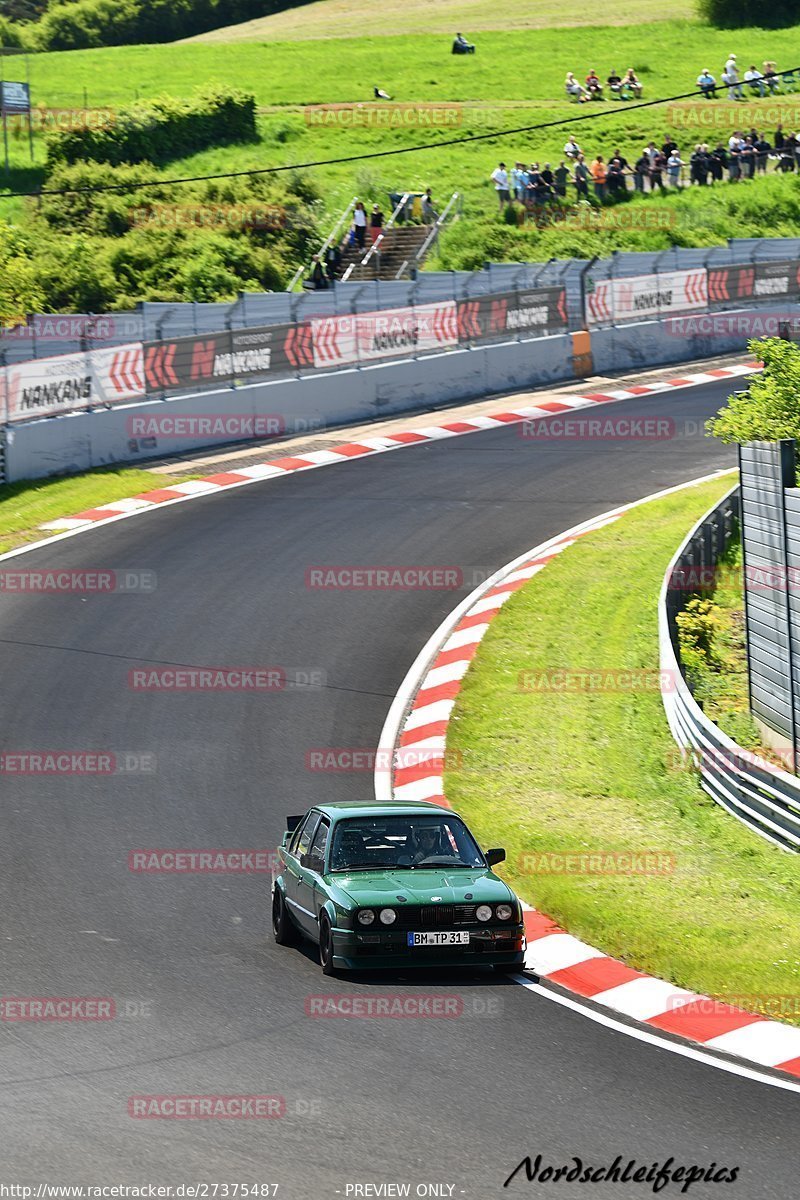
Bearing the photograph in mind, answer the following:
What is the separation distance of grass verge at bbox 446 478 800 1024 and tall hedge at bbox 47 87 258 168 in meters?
42.4

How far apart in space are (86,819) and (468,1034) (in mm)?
5793

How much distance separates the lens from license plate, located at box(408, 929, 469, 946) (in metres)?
11.2

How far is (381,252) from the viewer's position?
168 ft

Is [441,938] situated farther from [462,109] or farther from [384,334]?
[462,109]

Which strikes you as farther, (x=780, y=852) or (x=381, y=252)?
(x=381, y=252)

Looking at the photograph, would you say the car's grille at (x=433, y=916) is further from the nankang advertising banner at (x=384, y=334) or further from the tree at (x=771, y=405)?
the nankang advertising banner at (x=384, y=334)

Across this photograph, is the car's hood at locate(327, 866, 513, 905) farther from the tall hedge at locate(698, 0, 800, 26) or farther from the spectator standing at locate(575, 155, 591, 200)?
the tall hedge at locate(698, 0, 800, 26)

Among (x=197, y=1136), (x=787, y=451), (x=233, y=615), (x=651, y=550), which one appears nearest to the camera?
(x=197, y=1136)

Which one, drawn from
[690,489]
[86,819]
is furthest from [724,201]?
[86,819]

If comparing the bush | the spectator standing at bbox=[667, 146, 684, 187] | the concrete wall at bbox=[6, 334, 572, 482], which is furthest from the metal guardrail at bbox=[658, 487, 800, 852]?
the bush

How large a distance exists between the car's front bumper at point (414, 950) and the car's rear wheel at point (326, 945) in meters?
0.07

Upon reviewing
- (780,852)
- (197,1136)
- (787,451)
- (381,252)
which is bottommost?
(780,852)

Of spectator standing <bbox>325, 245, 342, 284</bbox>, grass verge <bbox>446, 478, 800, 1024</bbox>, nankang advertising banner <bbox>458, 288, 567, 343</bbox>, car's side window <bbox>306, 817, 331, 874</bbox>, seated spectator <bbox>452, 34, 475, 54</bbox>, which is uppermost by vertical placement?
seated spectator <bbox>452, 34, 475, 54</bbox>

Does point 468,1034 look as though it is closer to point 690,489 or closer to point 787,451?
point 787,451
